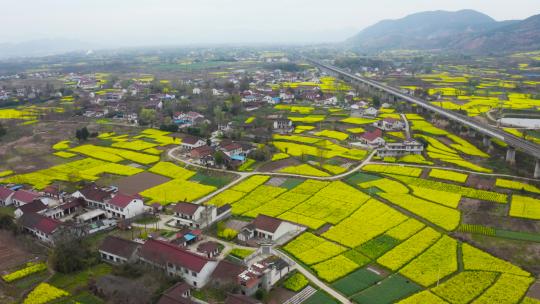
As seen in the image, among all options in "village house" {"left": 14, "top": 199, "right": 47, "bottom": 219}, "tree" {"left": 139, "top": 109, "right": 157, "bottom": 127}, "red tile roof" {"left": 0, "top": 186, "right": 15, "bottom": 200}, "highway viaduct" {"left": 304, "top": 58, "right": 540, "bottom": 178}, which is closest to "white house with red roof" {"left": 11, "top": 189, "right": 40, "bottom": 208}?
"red tile roof" {"left": 0, "top": 186, "right": 15, "bottom": 200}

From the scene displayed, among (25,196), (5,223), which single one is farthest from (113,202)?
(25,196)

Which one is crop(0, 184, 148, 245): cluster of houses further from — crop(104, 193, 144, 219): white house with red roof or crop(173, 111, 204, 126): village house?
crop(173, 111, 204, 126): village house

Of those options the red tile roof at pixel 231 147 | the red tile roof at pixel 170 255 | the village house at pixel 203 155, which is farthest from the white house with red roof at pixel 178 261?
the red tile roof at pixel 231 147

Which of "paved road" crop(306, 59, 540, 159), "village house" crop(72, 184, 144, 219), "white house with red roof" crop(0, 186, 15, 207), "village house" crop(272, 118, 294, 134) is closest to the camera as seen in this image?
"village house" crop(72, 184, 144, 219)

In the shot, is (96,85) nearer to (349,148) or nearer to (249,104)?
(249,104)

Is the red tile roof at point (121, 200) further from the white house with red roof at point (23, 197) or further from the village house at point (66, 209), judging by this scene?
the white house with red roof at point (23, 197)

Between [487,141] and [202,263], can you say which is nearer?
[202,263]

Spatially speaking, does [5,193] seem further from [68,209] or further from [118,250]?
[118,250]
